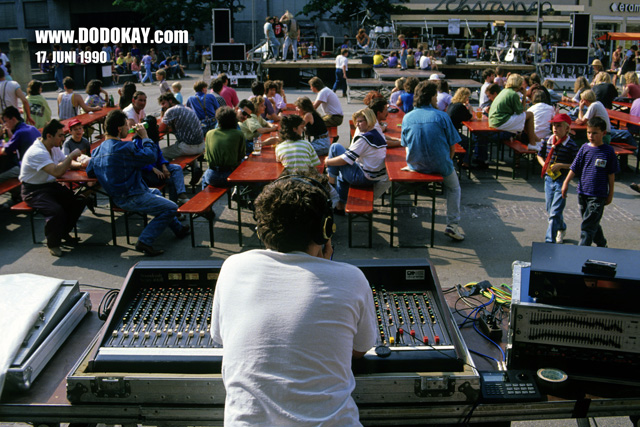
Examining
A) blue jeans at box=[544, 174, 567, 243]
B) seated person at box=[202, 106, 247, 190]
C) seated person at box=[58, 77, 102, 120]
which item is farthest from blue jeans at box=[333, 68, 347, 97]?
blue jeans at box=[544, 174, 567, 243]

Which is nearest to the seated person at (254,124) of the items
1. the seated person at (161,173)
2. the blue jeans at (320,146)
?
the blue jeans at (320,146)

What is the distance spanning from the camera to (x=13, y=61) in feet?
84.7

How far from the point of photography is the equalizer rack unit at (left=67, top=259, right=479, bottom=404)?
276cm

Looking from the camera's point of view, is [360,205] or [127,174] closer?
[127,174]

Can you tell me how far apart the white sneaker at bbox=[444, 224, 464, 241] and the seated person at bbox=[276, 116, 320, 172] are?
73.0 inches

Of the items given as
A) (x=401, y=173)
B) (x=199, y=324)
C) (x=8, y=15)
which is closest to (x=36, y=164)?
(x=401, y=173)

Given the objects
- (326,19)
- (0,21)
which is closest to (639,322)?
(326,19)

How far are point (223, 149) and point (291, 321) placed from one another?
6.07 m

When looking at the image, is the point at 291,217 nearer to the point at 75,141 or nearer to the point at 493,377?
the point at 493,377

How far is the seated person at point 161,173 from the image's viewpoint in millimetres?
8094

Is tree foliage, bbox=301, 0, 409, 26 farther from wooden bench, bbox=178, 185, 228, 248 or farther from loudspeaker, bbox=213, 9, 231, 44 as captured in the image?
wooden bench, bbox=178, 185, 228, 248

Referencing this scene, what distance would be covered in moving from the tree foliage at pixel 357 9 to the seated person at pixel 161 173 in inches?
1153

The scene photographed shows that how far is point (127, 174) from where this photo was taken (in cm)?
706

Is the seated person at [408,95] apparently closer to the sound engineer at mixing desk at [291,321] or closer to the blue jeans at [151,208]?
the blue jeans at [151,208]
